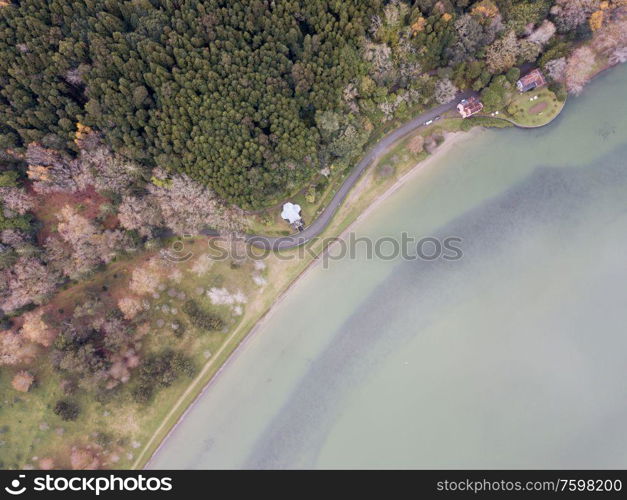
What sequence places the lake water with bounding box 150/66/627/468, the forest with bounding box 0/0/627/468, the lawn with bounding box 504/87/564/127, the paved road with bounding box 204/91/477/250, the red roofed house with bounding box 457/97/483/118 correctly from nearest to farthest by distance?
the forest with bounding box 0/0/627/468 < the red roofed house with bounding box 457/97/483/118 < the lake water with bounding box 150/66/627/468 < the lawn with bounding box 504/87/564/127 < the paved road with bounding box 204/91/477/250

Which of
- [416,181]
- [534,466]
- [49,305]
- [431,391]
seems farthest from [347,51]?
[534,466]

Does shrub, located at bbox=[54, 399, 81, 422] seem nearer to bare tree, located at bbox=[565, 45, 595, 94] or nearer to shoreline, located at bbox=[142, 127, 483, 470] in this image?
shoreline, located at bbox=[142, 127, 483, 470]

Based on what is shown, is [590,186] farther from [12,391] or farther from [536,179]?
[12,391]

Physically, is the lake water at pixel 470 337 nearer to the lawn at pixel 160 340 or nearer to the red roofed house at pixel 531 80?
the lawn at pixel 160 340

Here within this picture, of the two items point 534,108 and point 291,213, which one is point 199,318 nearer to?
point 291,213

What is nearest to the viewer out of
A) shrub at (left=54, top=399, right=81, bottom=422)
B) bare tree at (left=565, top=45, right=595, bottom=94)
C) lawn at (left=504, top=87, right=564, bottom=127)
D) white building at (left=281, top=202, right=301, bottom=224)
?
shrub at (left=54, top=399, right=81, bottom=422)

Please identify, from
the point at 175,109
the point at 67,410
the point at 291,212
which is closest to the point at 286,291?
the point at 291,212

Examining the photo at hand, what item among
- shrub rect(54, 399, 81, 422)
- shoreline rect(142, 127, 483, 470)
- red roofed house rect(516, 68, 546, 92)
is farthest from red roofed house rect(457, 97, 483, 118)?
shrub rect(54, 399, 81, 422)
